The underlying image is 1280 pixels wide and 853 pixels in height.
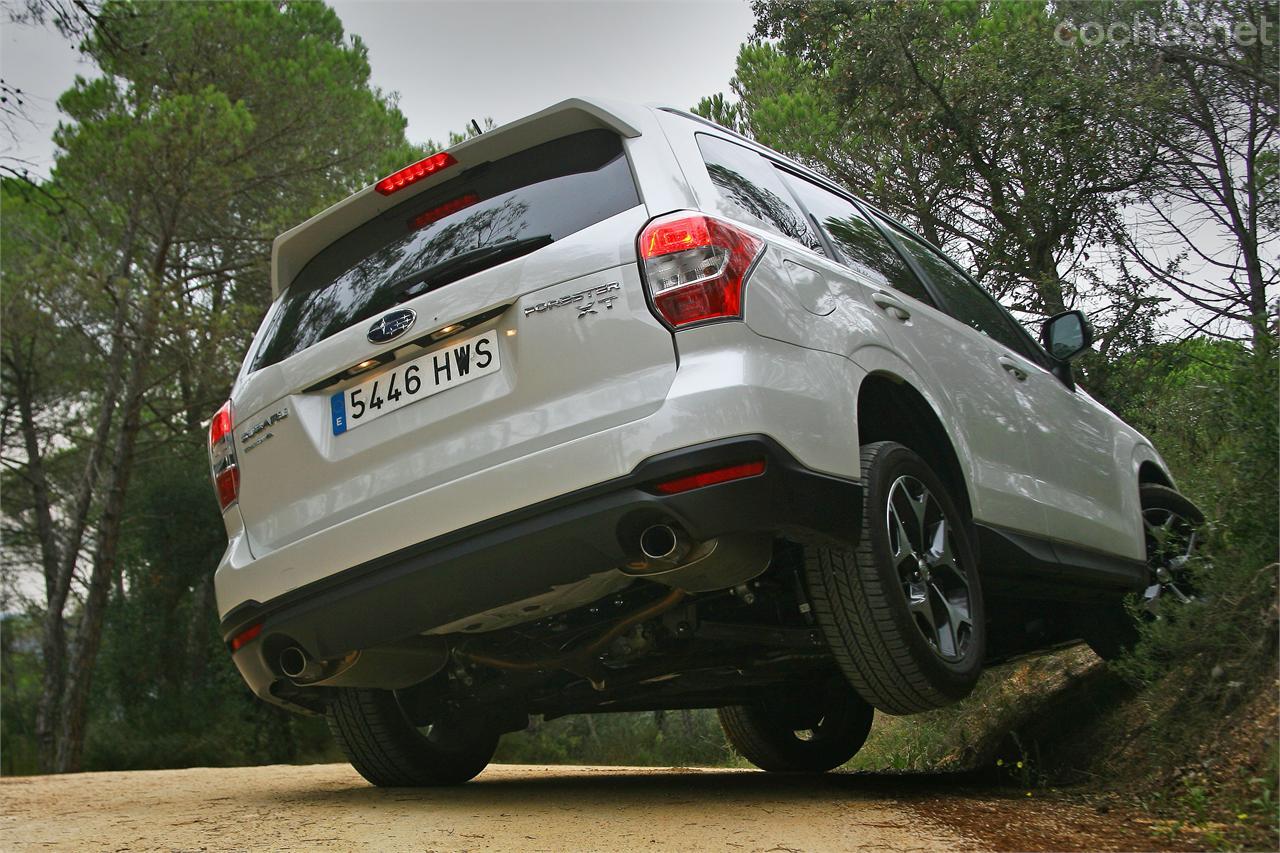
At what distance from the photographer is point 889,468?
3453 mm

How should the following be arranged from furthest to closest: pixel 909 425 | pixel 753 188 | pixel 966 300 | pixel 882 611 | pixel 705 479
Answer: pixel 966 300, pixel 909 425, pixel 753 188, pixel 882 611, pixel 705 479

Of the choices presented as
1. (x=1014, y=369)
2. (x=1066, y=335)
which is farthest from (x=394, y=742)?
(x=1066, y=335)

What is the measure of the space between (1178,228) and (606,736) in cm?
977

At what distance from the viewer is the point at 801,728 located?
5891mm

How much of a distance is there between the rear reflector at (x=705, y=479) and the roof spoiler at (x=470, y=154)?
113 cm

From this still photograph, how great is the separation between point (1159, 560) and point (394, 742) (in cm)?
373

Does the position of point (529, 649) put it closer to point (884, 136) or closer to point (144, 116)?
point (884, 136)

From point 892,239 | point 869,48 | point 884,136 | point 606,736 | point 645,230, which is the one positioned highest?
point 869,48

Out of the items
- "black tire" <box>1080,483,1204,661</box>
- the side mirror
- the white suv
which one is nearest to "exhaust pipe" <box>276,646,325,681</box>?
the white suv

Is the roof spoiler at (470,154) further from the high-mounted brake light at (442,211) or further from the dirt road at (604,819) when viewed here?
the dirt road at (604,819)

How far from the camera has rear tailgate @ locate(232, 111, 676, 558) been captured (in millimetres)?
3125

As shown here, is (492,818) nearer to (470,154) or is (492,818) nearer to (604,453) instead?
(604,453)

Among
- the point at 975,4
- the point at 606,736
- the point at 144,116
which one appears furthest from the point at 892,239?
the point at 144,116

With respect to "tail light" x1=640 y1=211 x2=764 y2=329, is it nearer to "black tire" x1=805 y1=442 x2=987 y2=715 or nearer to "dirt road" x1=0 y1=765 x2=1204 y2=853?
"black tire" x1=805 y1=442 x2=987 y2=715
